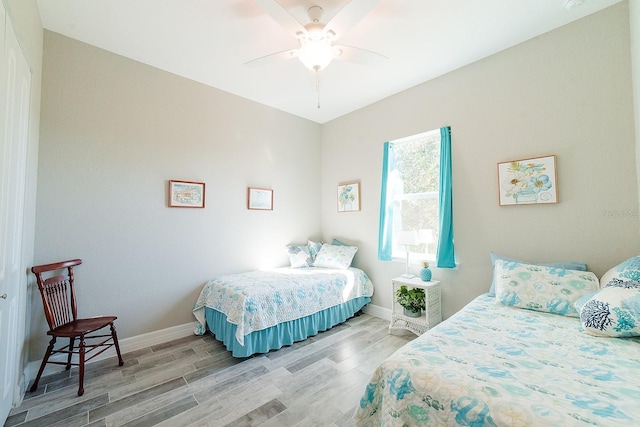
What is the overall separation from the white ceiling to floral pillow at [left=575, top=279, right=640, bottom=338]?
2120mm

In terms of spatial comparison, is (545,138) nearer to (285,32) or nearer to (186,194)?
(285,32)

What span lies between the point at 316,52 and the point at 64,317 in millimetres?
3027

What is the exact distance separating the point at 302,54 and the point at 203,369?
110 inches

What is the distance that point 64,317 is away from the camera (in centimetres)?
226

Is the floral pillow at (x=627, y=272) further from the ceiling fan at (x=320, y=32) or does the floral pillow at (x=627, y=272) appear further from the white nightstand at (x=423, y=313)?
the ceiling fan at (x=320, y=32)

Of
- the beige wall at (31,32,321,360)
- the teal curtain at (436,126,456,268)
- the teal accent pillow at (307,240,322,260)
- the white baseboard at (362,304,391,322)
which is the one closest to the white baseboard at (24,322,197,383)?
the beige wall at (31,32,321,360)

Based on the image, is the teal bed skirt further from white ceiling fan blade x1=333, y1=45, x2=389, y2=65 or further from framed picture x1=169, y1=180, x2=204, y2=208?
white ceiling fan blade x1=333, y1=45, x2=389, y2=65

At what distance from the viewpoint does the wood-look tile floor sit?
5.79ft

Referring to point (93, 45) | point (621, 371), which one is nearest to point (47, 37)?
point (93, 45)

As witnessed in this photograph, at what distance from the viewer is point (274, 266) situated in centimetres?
384

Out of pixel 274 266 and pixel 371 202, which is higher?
pixel 371 202

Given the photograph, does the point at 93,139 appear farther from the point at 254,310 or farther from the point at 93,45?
the point at 254,310

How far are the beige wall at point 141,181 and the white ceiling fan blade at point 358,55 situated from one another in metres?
1.86

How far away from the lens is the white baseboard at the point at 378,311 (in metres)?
3.50
